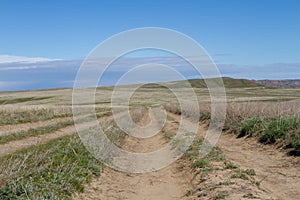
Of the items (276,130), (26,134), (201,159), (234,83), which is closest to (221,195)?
(201,159)

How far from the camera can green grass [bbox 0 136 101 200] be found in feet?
25.5

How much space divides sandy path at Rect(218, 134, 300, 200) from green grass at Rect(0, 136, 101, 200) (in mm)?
4830

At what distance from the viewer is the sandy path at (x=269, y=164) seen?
972 centimetres

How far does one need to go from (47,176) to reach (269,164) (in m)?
7.64

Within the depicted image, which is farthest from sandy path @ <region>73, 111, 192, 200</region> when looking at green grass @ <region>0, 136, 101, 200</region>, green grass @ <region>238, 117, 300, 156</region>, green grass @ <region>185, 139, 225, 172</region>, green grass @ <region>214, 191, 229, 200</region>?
green grass @ <region>238, 117, 300, 156</region>

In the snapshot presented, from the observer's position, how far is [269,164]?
1316cm

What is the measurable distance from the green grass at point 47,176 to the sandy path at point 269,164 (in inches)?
190

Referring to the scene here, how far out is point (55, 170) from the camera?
393 inches

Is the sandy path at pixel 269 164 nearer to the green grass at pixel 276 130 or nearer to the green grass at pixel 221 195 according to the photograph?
the green grass at pixel 276 130

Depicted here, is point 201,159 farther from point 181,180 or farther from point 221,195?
point 221,195

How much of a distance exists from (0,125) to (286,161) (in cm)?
2194

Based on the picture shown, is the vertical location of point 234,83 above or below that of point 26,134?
above

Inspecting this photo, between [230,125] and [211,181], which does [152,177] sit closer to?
[211,181]

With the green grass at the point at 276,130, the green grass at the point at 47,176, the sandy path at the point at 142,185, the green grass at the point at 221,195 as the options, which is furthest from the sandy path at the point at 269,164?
the green grass at the point at 47,176
